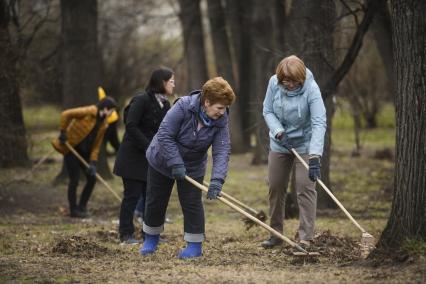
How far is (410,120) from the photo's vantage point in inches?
253

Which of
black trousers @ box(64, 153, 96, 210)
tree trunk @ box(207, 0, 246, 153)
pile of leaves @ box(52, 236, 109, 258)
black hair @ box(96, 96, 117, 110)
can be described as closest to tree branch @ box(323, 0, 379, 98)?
black hair @ box(96, 96, 117, 110)

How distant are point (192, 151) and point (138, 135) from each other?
1533 millimetres

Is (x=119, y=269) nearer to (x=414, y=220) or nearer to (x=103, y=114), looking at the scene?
(x=414, y=220)

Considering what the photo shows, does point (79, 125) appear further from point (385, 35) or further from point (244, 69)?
point (244, 69)

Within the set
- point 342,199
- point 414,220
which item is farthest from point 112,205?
point 414,220

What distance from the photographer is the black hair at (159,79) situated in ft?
27.3

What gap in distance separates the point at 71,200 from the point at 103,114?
1605 mm

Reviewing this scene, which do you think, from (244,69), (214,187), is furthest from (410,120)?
(244,69)

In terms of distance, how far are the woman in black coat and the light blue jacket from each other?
1.32m

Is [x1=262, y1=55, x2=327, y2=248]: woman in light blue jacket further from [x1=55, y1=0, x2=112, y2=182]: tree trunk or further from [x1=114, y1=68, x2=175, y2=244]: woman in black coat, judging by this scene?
[x1=55, y1=0, x2=112, y2=182]: tree trunk

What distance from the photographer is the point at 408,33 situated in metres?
6.41

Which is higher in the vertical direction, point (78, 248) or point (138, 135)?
point (138, 135)

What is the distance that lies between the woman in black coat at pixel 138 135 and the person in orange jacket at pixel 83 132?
2.07 m

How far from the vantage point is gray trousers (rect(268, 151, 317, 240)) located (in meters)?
7.67
